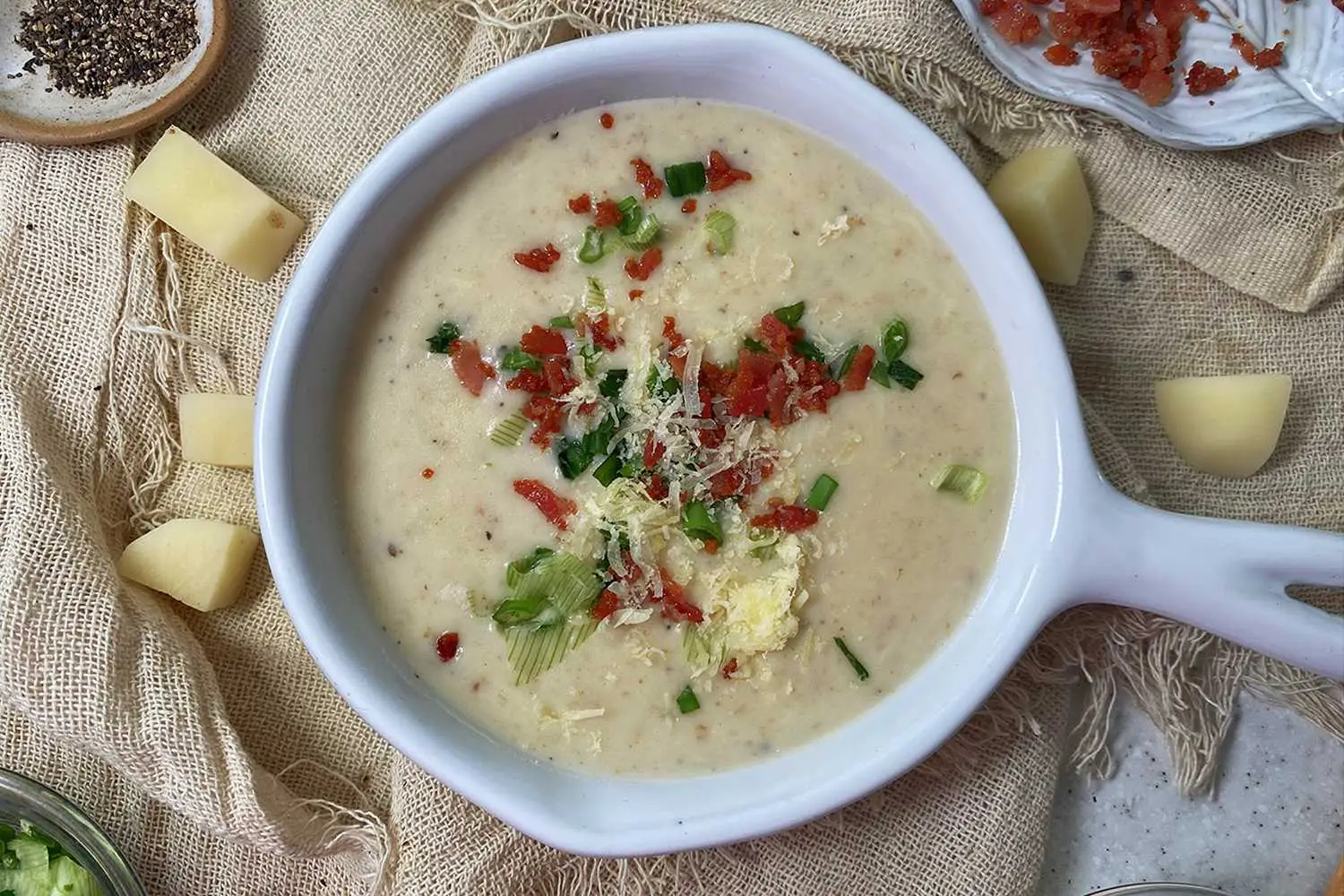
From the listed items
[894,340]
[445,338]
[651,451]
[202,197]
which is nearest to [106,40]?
[202,197]

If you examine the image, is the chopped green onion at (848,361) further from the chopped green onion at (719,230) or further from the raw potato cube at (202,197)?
the raw potato cube at (202,197)

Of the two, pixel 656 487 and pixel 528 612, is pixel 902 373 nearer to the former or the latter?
pixel 656 487

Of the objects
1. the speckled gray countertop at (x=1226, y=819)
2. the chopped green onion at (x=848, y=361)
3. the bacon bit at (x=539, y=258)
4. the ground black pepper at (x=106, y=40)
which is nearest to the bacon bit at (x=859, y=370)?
the chopped green onion at (x=848, y=361)

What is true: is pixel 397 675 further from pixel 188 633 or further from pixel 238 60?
pixel 238 60

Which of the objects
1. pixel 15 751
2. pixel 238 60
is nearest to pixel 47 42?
pixel 238 60

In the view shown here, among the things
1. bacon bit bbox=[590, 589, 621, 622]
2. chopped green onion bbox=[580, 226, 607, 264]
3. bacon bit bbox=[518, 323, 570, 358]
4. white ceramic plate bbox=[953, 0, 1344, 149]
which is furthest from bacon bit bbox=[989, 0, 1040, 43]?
bacon bit bbox=[590, 589, 621, 622]
